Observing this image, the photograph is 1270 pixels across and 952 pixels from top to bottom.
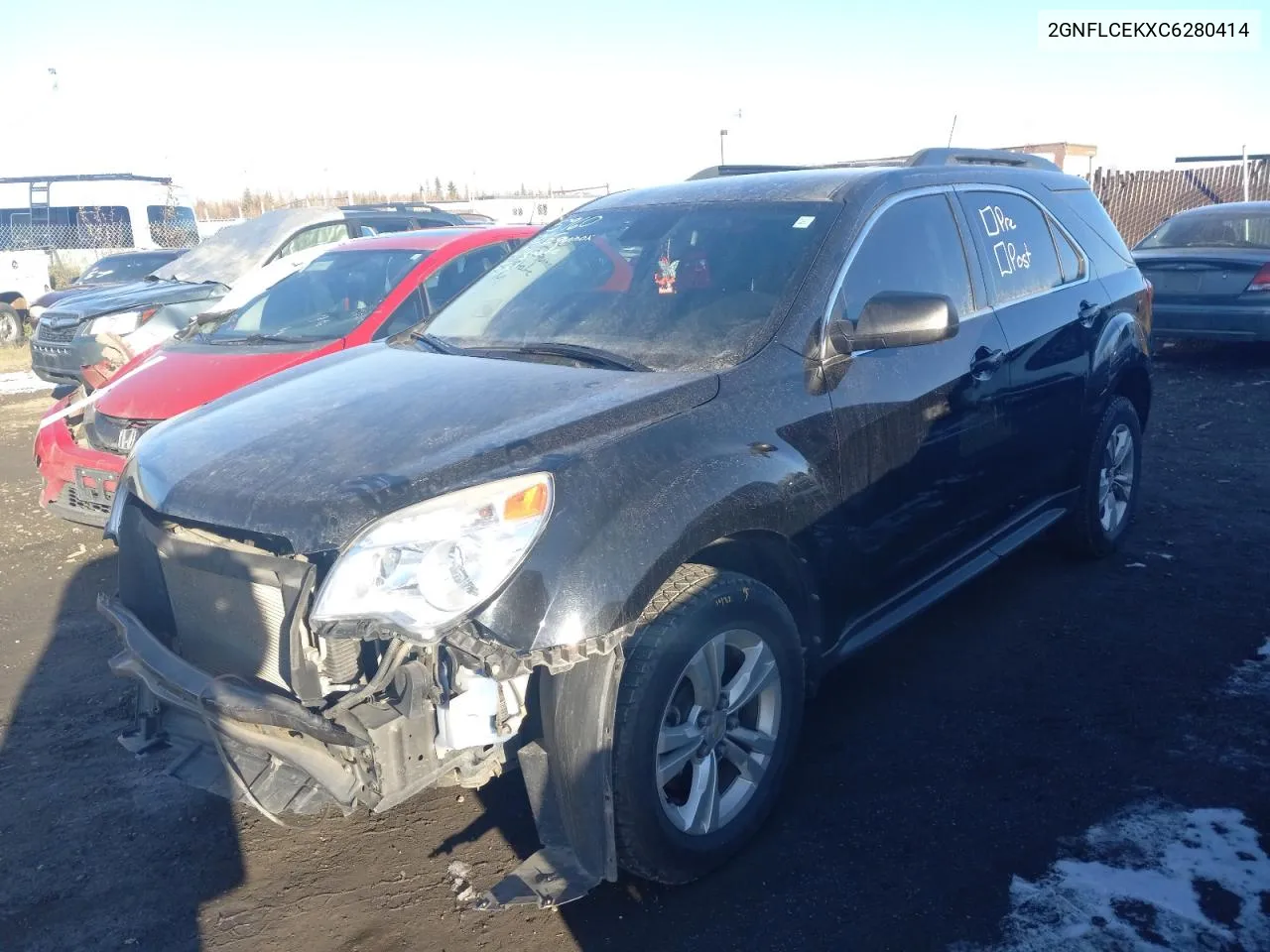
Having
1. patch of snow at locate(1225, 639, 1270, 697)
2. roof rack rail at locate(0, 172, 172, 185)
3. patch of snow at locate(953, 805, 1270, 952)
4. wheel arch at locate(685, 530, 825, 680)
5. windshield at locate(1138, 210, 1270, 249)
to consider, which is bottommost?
patch of snow at locate(953, 805, 1270, 952)

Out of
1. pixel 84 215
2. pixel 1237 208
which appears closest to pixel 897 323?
pixel 1237 208

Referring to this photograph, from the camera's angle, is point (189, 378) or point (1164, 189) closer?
point (189, 378)

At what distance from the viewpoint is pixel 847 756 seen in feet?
11.6

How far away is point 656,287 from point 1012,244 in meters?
1.71

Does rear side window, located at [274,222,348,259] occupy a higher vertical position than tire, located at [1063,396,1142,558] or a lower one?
higher

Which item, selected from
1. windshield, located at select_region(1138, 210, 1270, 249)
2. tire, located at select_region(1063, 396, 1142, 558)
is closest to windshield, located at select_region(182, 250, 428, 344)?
tire, located at select_region(1063, 396, 1142, 558)

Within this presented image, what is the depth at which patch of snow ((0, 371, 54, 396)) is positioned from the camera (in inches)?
474

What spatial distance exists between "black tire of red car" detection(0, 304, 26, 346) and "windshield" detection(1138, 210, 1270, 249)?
16147 millimetres

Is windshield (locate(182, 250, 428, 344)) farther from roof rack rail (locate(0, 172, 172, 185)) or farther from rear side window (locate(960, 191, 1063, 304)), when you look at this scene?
roof rack rail (locate(0, 172, 172, 185))

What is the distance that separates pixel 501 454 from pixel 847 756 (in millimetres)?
1769

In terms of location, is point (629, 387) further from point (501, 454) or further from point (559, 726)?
point (559, 726)

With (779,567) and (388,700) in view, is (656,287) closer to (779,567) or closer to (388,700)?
(779,567)

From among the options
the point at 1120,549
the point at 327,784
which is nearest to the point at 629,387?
the point at 327,784

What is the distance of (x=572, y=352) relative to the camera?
3373 millimetres
